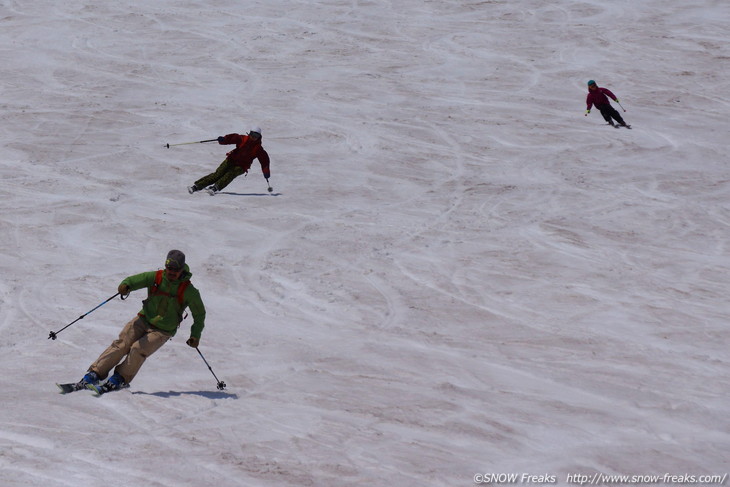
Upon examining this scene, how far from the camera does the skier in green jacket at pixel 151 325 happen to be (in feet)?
28.2

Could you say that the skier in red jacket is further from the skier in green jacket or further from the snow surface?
the skier in green jacket

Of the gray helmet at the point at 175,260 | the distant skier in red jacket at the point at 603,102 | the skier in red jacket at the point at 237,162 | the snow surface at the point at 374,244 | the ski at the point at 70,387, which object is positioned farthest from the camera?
the distant skier in red jacket at the point at 603,102

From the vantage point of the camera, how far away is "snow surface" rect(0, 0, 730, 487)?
780cm

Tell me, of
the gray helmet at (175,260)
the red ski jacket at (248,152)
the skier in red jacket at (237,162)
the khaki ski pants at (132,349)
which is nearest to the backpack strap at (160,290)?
the gray helmet at (175,260)

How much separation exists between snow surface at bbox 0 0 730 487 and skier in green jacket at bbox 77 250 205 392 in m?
0.24

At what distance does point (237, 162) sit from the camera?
53.9 ft

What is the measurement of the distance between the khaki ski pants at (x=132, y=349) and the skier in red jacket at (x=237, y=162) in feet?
24.9

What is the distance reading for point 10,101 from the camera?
21.2 metres

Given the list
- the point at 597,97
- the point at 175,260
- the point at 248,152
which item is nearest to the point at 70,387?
the point at 175,260

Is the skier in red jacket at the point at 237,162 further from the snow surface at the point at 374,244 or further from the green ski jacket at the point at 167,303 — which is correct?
the green ski jacket at the point at 167,303

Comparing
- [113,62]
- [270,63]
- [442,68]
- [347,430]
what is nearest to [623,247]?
[347,430]

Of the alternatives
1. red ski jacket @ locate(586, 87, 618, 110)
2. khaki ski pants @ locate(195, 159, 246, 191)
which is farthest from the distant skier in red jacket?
khaki ski pants @ locate(195, 159, 246, 191)

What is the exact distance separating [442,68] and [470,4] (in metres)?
6.55

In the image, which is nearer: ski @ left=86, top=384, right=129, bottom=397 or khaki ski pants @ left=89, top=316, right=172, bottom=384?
ski @ left=86, top=384, right=129, bottom=397
